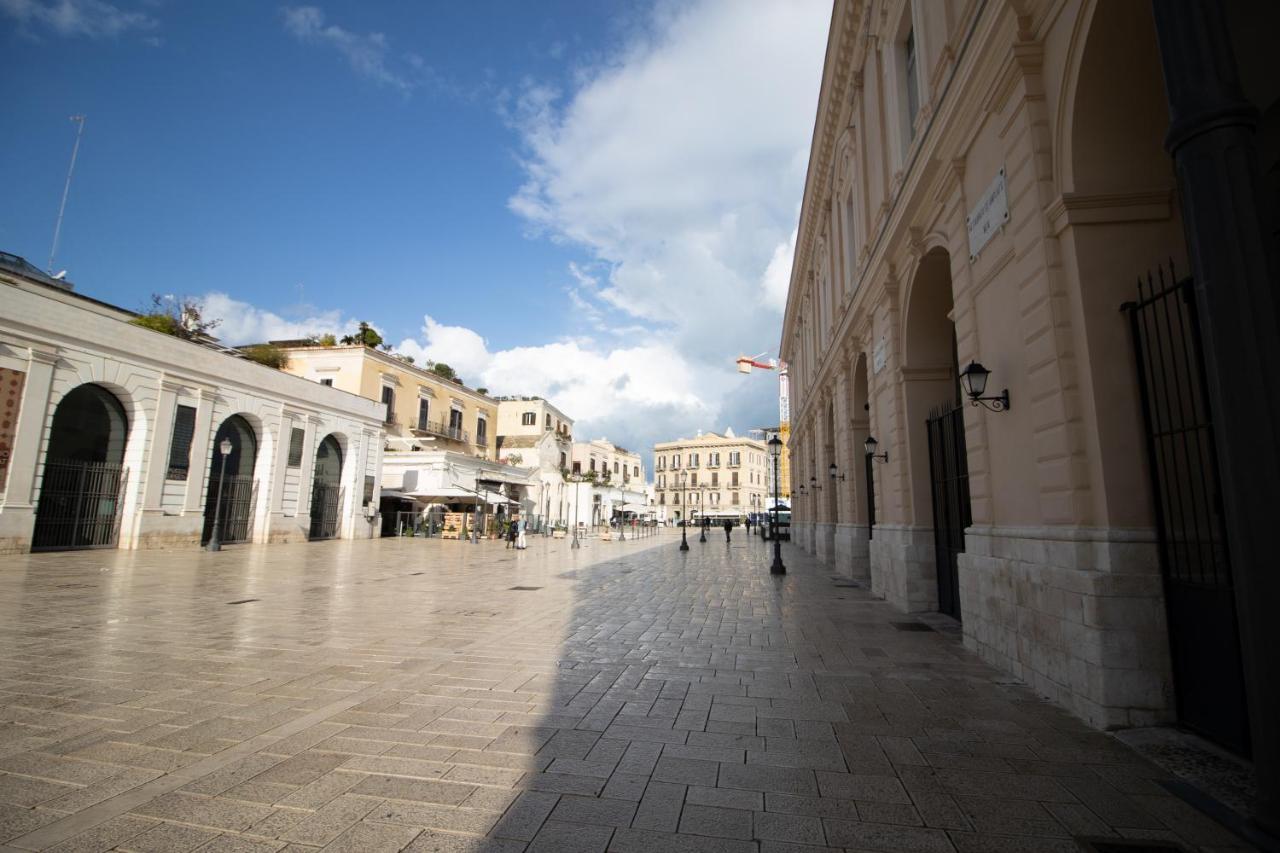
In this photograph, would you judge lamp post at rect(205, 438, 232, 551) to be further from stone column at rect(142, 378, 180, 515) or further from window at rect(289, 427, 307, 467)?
window at rect(289, 427, 307, 467)

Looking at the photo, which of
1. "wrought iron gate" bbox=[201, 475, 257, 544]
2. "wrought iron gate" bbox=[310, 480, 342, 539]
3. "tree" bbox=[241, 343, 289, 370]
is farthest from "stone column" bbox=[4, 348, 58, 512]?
"tree" bbox=[241, 343, 289, 370]

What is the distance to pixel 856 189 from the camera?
13.8 meters

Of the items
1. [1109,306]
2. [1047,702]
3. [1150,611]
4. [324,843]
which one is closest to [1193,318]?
[1109,306]

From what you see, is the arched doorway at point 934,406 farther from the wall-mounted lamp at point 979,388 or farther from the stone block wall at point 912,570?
the wall-mounted lamp at point 979,388

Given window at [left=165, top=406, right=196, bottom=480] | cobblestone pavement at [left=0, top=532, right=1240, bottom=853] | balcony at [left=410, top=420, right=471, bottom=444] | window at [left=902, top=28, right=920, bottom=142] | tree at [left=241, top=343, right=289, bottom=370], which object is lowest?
cobblestone pavement at [left=0, top=532, right=1240, bottom=853]

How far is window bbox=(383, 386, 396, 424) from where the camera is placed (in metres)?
37.1

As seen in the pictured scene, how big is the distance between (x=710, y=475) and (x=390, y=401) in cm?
5721

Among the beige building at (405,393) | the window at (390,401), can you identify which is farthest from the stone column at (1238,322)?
the window at (390,401)

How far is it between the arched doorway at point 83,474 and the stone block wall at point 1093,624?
22.9 metres

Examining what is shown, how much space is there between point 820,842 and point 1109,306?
4588 millimetres

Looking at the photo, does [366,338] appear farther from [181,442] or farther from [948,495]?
[948,495]

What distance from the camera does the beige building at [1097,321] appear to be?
8.47 ft

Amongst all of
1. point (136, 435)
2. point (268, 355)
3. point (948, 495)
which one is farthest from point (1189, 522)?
point (268, 355)

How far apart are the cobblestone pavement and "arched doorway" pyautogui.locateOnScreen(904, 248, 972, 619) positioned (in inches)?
62.1
